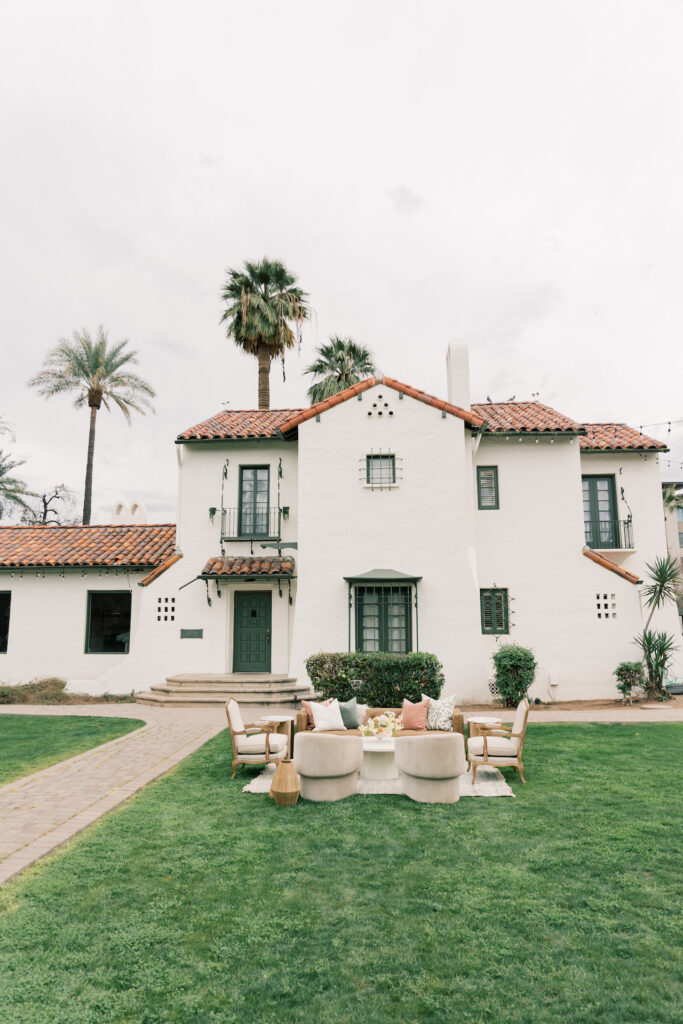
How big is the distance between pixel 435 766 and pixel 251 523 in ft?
36.9

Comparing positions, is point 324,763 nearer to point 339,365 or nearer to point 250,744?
point 250,744

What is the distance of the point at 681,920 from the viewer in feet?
13.7

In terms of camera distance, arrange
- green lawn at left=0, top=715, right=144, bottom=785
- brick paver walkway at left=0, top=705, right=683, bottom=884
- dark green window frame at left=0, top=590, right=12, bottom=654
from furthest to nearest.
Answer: dark green window frame at left=0, top=590, right=12, bottom=654 → green lawn at left=0, top=715, right=144, bottom=785 → brick paver walkway at left=0, top=705, right=683, bottom=884

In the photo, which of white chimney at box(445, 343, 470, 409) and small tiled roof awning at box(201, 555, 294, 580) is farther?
white chimney at box(445, 343, 470, 409)

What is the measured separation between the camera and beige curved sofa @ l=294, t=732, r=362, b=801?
23.4ft

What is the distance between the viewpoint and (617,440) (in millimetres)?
17984

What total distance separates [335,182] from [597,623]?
12585 mm

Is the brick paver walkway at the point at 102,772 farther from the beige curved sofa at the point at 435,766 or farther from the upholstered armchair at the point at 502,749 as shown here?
the upholstered armchair at the point at 502,749

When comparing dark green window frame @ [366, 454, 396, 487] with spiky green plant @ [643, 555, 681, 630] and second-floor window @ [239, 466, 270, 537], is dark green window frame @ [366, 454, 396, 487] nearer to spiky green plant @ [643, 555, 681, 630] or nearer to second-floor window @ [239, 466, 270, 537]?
second-floor window @ [239, 466, 270, 537]

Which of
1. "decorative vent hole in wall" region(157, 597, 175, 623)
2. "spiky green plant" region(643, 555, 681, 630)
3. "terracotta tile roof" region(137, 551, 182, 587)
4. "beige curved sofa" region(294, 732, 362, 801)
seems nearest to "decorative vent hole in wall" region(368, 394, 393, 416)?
"terracotta tile roof" region(137, 551, 182, 587)

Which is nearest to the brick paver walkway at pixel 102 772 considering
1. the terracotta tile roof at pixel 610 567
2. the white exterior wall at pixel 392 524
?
the white exterior wall at pixel 392 524

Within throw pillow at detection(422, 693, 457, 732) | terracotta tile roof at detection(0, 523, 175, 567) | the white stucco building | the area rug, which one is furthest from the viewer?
terracotta tile roof at detection(0, 523, 175, 567)

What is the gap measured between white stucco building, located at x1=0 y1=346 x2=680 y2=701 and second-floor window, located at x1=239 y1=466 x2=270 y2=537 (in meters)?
0.06

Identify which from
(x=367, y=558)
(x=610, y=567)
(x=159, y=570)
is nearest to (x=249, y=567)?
(x=159, y=570)
